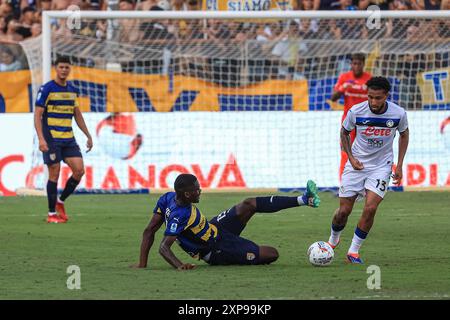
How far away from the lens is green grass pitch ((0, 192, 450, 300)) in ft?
30.2

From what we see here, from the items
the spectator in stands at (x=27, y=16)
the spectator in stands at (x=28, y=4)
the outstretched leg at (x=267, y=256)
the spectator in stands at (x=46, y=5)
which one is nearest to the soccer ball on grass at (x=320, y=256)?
the outstretched leg at (x=267, y=256)

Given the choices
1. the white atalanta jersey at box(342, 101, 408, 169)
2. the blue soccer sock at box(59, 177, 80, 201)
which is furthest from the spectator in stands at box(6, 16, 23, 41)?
the white atalanta jersey at box(342, 101, 408, 169)

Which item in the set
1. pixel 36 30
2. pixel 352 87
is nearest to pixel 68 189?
pixel 352 87

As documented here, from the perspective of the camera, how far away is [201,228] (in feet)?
34.6

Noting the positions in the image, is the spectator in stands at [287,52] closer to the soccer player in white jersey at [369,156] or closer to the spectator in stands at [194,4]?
the spectator in stands at [194,4]

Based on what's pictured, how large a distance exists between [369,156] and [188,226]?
2257mm

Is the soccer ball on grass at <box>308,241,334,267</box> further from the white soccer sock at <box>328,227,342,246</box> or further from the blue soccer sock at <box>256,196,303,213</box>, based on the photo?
the white soccer sock at <box>328,227,342,246</box>

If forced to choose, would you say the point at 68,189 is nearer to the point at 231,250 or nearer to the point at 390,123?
the point at 231,250

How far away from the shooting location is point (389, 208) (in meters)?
17.2

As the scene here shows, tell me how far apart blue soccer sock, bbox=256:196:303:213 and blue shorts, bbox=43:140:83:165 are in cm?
488

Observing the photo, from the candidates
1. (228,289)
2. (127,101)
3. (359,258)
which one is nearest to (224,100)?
(127,101)

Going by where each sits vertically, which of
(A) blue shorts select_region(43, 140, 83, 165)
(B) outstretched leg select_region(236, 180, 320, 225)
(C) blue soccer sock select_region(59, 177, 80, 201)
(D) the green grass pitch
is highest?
(A) blue shorts select_region(43, 140, 83, 165)

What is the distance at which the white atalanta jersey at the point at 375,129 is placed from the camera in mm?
11438

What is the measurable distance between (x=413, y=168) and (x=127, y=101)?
17.5 ft
